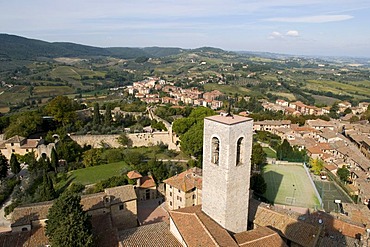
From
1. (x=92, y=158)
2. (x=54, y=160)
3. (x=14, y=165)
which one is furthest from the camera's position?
(x=92, y=158)

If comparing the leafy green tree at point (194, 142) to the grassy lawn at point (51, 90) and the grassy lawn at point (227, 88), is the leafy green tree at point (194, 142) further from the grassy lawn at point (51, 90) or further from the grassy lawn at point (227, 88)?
the grassy lawn at point (227, 88)

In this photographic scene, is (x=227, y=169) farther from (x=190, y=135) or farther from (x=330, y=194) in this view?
(x=330, y=194)

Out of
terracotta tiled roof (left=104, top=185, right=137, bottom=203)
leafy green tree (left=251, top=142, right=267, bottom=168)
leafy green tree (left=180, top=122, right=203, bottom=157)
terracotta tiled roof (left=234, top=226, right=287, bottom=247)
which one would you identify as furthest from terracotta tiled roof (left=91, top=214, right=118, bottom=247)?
leafy green tree (left=251, top=142, right=267, bottom=168)

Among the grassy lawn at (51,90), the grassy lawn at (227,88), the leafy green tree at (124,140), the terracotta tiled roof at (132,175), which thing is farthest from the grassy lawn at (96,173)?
the grassy lawn at (227,88)

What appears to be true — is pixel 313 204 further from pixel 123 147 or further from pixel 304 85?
pixel 304 85

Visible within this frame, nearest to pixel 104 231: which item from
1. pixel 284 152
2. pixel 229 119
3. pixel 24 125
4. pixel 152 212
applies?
pixel 152 212
